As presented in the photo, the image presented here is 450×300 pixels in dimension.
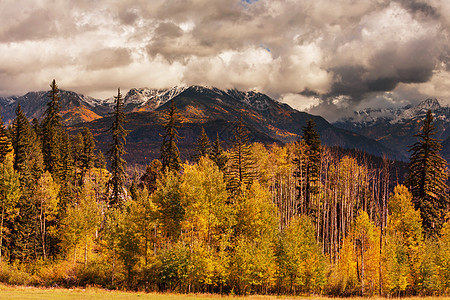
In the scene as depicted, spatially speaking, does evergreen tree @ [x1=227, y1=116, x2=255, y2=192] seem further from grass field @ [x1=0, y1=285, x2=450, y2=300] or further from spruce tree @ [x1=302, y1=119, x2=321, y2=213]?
grass field @ [x1=0, y1=285, x2=450, y2=300]

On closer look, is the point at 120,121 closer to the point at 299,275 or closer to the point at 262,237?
the point at 262,237

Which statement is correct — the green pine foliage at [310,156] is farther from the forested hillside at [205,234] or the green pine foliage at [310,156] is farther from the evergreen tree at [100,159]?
the evergreen tree at [100,159]

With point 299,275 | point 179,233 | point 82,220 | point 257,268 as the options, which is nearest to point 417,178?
point 299,275

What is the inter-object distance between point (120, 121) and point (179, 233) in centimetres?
1876

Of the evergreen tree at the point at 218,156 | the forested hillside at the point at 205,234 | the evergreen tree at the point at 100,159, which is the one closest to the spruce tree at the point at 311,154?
the forested hillside at the point at 205,234

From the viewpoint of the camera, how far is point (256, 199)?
52781 mm

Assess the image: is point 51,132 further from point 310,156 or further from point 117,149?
point 310,156

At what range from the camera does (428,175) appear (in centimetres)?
5441

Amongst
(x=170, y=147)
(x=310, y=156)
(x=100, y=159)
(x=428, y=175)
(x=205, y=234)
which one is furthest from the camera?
(x=100, y=159)

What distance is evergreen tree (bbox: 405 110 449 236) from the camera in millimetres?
54281

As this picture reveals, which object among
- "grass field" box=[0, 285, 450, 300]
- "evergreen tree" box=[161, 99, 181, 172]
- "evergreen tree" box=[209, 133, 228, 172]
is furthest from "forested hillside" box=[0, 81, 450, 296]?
"evergreen tree" box=[209, 133, 228, 172]

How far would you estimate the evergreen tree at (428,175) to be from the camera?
2137 inches

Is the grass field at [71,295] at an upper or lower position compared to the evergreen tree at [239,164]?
lower

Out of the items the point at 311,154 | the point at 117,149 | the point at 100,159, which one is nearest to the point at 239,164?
the point at 311,154
